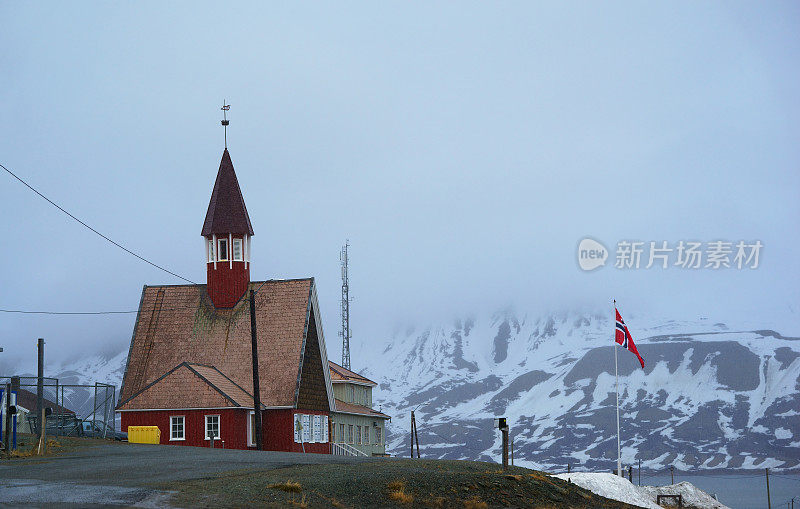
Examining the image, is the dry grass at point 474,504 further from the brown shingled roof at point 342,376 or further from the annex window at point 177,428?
the brown shingled roof at point 342,376

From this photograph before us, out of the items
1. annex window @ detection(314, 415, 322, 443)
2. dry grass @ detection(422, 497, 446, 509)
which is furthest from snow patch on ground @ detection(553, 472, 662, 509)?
dry grass @ detection(422, 497, 446, 509)

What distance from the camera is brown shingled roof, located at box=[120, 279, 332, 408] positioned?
61719 millimetres

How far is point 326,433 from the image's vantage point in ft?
216

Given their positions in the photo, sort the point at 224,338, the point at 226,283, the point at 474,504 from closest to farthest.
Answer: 1. the point at 474,504
2. the point at 224,338
3. the point at 226,283

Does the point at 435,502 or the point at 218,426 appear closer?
the point at 435,502

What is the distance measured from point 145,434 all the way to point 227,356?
321 inches

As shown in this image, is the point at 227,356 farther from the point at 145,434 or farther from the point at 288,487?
the point at 288,487

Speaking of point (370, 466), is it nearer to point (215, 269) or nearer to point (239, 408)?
point (239, 408)

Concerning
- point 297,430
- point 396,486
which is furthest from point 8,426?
point 297,430

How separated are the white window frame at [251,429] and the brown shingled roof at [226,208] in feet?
43.5

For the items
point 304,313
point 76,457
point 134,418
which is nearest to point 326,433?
point 304,313

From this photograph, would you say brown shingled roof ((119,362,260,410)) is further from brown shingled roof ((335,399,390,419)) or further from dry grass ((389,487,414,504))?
dry grass ((389,487,414,504))

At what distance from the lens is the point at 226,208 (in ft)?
224

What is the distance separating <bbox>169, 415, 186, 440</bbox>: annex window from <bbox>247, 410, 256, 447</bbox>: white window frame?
3410mm
